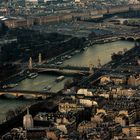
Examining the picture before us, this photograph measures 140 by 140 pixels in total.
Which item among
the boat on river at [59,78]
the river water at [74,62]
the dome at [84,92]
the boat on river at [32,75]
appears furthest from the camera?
the boat on river at [32,75]

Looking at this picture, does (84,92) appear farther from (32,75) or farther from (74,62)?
(74,62)

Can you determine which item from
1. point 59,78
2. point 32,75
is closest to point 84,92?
point 59,78

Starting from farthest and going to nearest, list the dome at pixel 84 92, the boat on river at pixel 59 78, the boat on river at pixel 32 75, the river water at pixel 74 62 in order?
the boat on river at pixel 32 75 < the boat on river at pixel 59 78 < the river water at pixel 74 62 < the dome at pixel 84 92

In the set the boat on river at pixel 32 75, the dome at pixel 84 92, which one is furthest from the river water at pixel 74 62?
the dome at pixel 84 92

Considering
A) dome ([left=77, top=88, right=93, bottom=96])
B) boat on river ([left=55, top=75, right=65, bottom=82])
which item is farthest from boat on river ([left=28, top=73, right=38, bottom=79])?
dome ([left=77, top=88, right=93, bottom=96])

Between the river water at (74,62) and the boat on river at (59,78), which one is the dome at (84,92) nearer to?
the river water at (74,62)

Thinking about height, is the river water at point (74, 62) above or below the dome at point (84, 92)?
below

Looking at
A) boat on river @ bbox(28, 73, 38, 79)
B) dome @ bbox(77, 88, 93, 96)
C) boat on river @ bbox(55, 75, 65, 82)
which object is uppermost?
dome @ bbox(77, 88, 93, 96)

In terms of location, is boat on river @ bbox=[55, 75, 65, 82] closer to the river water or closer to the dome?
the river water

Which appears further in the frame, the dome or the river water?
the river water

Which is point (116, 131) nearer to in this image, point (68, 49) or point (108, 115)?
point (108, 115)
